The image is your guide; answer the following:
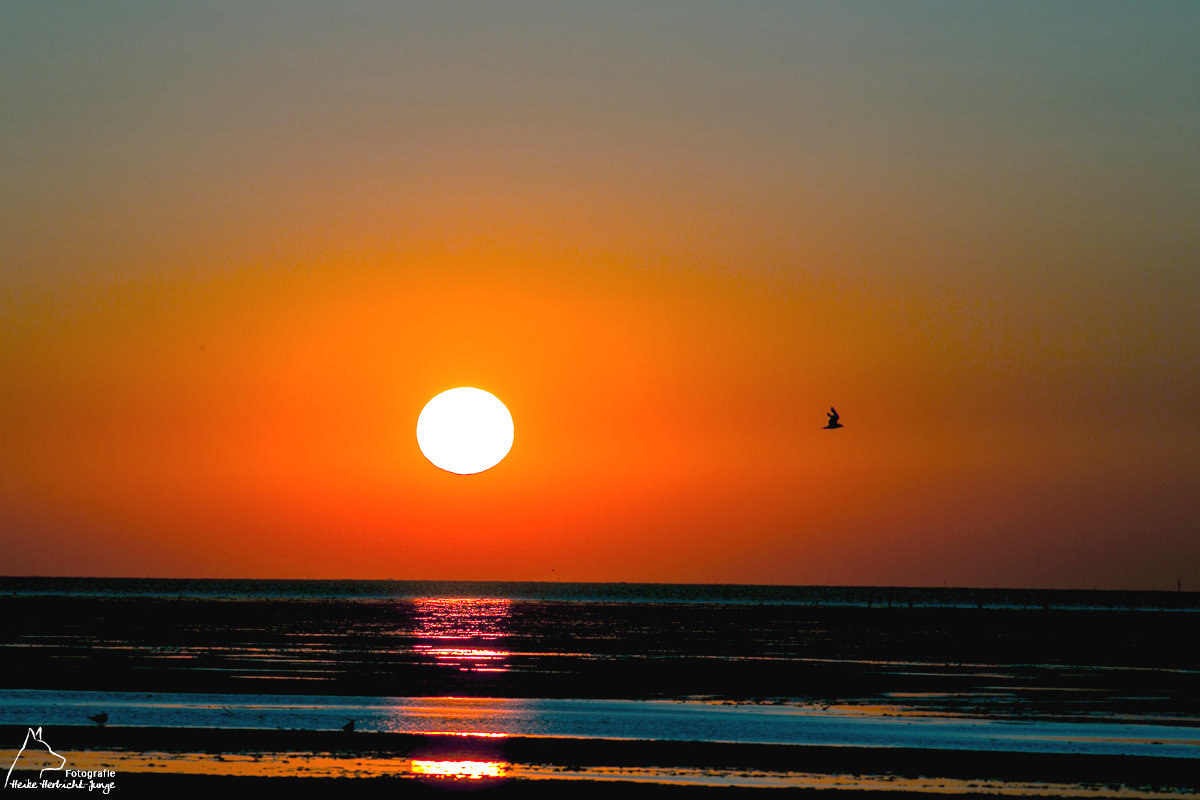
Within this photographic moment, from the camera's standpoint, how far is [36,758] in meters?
27.7

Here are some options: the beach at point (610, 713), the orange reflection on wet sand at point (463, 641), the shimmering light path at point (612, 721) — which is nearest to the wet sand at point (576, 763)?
the beach at point (610, 713)

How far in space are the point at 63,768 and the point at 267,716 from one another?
855 centimetres

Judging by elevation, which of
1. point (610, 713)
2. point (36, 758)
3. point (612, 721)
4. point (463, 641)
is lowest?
point (36, 758)

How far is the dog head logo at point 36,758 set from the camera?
2662 centimetres

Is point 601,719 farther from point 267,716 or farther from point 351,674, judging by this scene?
point 351,674

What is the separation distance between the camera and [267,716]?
35.1 meters

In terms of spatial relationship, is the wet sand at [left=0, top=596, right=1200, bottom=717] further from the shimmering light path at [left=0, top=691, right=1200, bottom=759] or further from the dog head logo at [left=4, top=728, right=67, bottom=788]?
the dog head logo at [left=4, top=728, right=67, bottom=788]

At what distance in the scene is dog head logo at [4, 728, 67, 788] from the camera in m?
26.6

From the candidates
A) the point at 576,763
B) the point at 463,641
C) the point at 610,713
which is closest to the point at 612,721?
the point at 610,713

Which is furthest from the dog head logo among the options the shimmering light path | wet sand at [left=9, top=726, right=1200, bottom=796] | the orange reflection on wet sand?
the orange reflection on wet sand

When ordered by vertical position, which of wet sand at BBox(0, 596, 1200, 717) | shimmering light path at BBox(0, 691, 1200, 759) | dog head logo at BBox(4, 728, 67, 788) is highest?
wet sand at BBox(0, 596, 1200, 717)

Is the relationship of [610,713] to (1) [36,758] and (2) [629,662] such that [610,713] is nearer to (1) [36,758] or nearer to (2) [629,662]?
(1) [36,758]

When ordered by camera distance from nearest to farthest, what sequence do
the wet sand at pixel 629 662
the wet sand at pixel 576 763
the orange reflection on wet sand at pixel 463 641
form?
the wet sand at pixel 576 763 < the wet sand at pixel 629 662 < the orange reflection on wet sand at pixel 463 641

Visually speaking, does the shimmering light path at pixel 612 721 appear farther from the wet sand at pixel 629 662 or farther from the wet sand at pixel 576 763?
the wet sand at pixel 629 662
